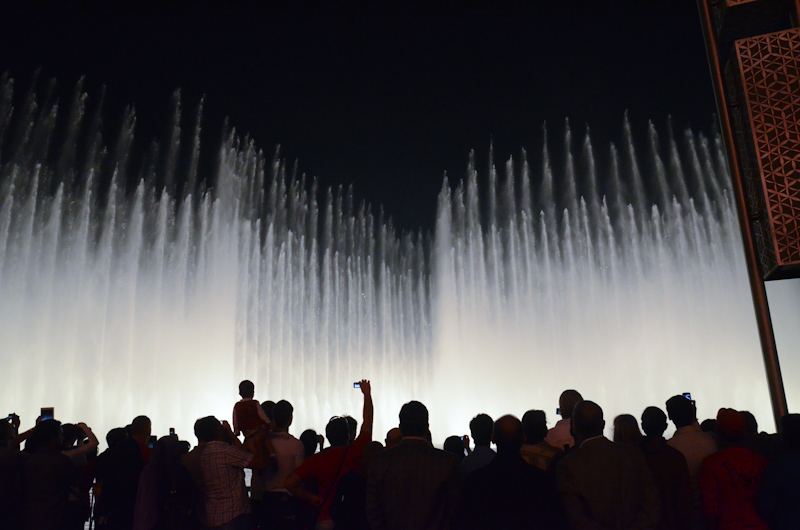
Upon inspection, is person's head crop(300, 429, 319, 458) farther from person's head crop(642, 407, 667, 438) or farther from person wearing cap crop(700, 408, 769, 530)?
person wearing cap crop(700, 408, 769, 530)

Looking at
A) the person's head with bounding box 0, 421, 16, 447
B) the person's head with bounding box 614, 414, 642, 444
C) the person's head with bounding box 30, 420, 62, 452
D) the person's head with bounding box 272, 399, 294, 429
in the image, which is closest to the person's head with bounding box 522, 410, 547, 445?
the person's head with bounding box 614, 414, 642, 444

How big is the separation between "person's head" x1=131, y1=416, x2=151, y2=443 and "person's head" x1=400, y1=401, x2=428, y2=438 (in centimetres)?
329

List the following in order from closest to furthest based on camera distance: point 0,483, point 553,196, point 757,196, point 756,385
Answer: point 0,483 < point 757,196 < point 756,385 < point 553,196

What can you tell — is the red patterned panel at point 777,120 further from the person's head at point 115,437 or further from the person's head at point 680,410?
the person's head at point 115,437

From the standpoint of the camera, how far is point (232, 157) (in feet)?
87.0

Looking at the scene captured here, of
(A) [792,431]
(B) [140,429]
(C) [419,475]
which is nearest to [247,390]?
(B) [140,429]

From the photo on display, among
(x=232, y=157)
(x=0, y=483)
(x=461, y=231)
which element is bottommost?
(x=0, y=483)

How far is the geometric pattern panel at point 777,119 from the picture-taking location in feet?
24.8

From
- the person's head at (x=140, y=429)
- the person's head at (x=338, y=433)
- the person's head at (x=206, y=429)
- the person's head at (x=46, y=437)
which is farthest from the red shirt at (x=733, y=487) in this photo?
the person's head at (x=46, y=437)

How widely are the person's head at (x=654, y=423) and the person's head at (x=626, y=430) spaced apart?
17 cm

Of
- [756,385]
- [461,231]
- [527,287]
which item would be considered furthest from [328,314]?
[756,385]

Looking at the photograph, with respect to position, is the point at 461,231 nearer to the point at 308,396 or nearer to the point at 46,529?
the point at 308,396

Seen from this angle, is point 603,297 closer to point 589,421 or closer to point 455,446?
point 455,446

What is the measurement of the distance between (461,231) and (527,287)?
196 inches
